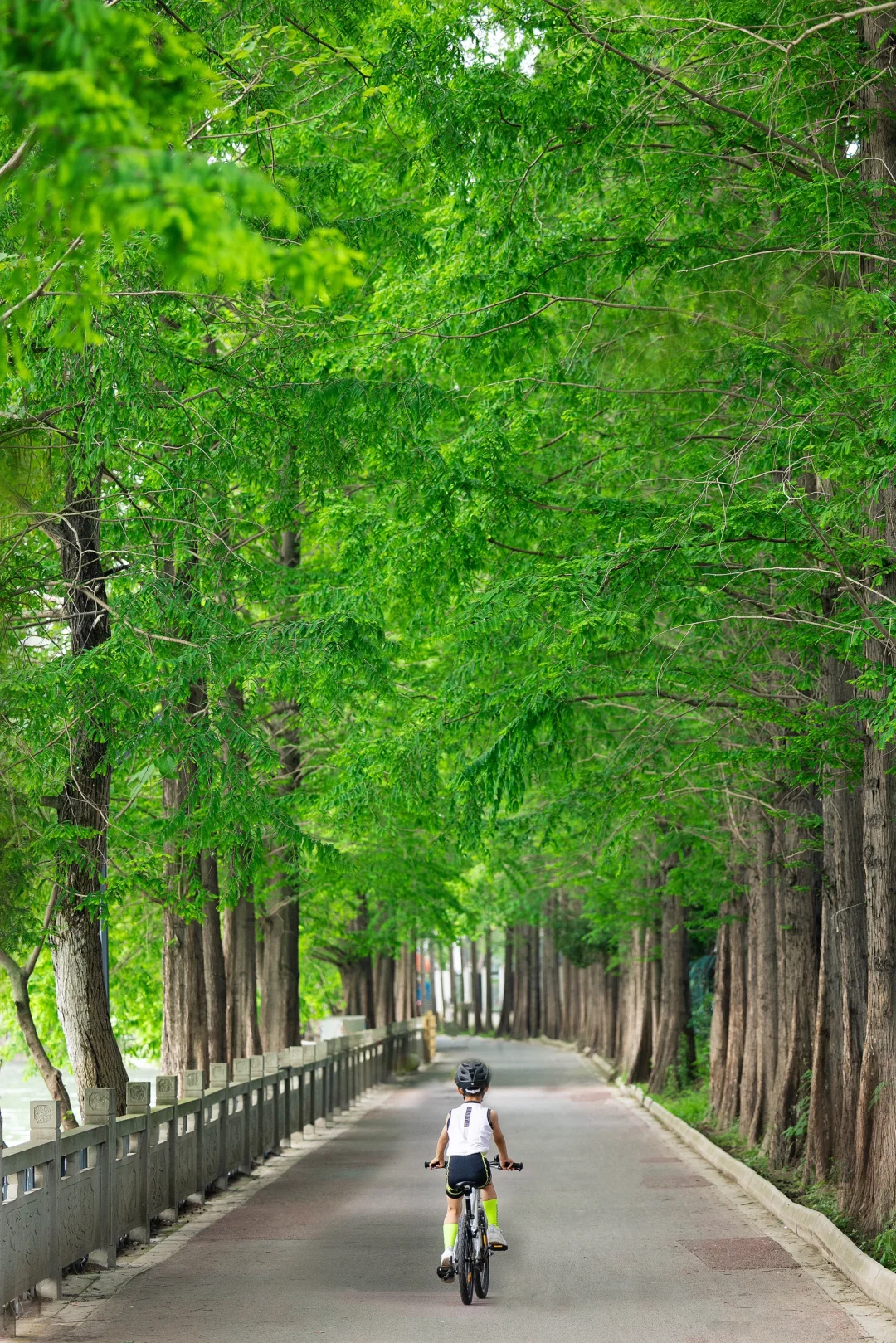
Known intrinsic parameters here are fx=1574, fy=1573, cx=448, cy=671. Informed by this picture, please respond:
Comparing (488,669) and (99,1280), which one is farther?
(488,669)

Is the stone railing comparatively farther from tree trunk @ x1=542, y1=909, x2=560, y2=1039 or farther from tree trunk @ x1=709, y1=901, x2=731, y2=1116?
tree trunk @ x1=542, y1=909, x2=560, y2=1039

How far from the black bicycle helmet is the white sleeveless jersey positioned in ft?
0.37

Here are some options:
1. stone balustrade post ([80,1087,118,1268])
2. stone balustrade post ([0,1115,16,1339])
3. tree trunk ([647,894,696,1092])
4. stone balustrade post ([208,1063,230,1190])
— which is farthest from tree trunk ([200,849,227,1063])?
stone balustrade post ([0,1115,16,1339])

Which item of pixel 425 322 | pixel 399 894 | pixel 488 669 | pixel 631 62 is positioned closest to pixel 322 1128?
pixel 399 894

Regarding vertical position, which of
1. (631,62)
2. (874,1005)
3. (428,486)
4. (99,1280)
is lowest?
(99,1280)

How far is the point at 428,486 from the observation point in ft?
42.4

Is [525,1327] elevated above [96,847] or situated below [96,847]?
below

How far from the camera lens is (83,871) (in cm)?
1319

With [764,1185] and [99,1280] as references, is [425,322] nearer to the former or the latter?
[99,1280]

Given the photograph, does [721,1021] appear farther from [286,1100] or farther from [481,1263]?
[481,1263]

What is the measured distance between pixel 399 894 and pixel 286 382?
1856 cm

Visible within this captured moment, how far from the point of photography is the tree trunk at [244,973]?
26.3 metres

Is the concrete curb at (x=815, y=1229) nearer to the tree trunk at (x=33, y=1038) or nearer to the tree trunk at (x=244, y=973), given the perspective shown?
the tree trunk at (x=33, y=1038)

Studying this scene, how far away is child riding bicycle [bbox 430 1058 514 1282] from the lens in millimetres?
10711
